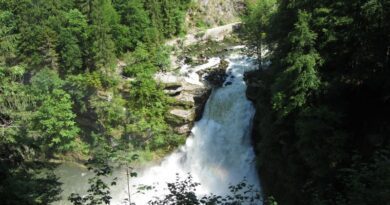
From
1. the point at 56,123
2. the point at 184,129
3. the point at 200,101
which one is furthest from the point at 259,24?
the point at 56,123

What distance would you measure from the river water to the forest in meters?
1.04

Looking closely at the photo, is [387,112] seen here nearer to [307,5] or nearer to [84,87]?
[307,5]

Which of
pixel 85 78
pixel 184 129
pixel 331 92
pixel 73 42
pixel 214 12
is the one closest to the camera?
pixel 331 92

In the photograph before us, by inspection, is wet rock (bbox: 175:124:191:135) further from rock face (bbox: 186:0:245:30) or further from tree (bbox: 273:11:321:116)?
rock face (bbox: 186:0:245:30)

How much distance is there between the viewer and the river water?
29609mm

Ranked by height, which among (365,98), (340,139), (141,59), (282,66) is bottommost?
(340,139)

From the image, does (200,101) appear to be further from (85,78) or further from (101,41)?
(101,41)

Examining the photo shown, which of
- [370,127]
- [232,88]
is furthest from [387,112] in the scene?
[232,88]

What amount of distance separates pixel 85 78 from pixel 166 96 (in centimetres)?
731

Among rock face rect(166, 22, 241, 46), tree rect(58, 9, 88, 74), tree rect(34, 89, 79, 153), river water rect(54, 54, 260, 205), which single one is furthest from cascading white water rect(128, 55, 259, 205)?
rock face rect(166, 22, 241, 46)

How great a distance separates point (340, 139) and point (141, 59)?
890 inches

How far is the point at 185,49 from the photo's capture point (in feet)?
157

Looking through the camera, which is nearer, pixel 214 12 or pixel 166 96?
pixel 166 96

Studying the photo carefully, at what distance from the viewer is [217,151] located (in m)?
32.0
